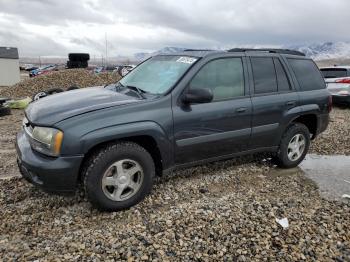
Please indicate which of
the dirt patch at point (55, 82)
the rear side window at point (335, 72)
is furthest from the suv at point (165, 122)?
the dirt patch at point (55, 82)

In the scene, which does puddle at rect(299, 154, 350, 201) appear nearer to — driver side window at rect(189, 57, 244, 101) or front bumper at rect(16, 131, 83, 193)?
driver side window at rect(189, 57, 244, 101)

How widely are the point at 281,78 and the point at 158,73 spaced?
1922mm

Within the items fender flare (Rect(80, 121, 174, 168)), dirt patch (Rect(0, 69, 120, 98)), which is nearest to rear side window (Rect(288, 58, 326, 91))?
fender flare (Rect(80, 121, 174, 168))

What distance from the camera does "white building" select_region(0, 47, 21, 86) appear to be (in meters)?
30.3

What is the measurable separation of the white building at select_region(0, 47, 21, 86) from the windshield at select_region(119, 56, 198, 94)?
28675mm

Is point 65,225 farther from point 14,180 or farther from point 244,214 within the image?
point 244,214

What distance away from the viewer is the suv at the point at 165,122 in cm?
357

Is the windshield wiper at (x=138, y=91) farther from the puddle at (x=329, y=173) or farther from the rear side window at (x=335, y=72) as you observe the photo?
the rear side window at (x=335, y=72)

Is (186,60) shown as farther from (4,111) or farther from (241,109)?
(4,111)

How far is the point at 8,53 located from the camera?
103ft

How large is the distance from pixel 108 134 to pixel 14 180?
1.98 metres

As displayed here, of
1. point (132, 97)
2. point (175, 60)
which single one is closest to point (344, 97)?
point (175, 60)

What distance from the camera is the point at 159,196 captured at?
14.4 feet

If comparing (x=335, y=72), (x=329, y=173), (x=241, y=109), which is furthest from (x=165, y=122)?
(x=335, y=72)
